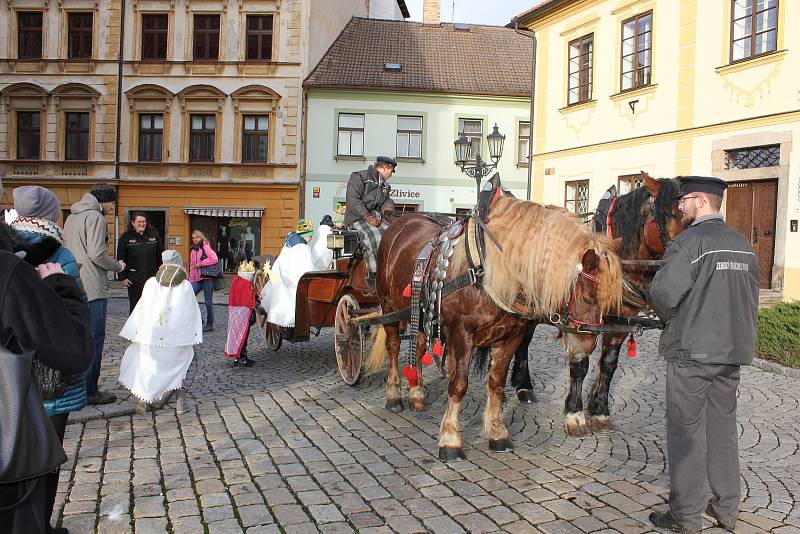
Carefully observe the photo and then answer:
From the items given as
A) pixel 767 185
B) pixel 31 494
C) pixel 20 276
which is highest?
pixel 767 185

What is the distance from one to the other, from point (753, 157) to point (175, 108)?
63.5ft

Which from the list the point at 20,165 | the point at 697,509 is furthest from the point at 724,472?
the point at 20,165

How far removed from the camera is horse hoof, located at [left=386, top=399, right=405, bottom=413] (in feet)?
18.8

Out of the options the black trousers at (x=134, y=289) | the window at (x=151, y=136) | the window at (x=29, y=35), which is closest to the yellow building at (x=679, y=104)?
the black trousers at (x=134, y=289)

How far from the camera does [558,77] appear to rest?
16984mm

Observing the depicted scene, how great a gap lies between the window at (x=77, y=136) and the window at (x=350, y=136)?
948 centimetres

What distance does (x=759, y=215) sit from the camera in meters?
12.4

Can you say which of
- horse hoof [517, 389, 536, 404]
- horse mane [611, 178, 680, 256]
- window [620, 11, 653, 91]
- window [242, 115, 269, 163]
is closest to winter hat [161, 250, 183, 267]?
horse hoof [517, 389, 536, 404]

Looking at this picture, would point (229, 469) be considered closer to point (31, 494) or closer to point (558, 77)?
point (31, 494)

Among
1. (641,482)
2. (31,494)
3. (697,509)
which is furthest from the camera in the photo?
(641,482)

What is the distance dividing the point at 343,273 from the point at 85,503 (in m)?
3.92

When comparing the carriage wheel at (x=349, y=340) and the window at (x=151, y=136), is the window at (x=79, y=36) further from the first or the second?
the carriage wheel at (x=349, y=340)

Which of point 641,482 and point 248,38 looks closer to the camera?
point 641,482

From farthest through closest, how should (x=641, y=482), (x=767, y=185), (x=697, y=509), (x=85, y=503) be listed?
(x=767, y=185) < (x=641, y=482) < (x=85, y=503) < (x=697, y=509)
